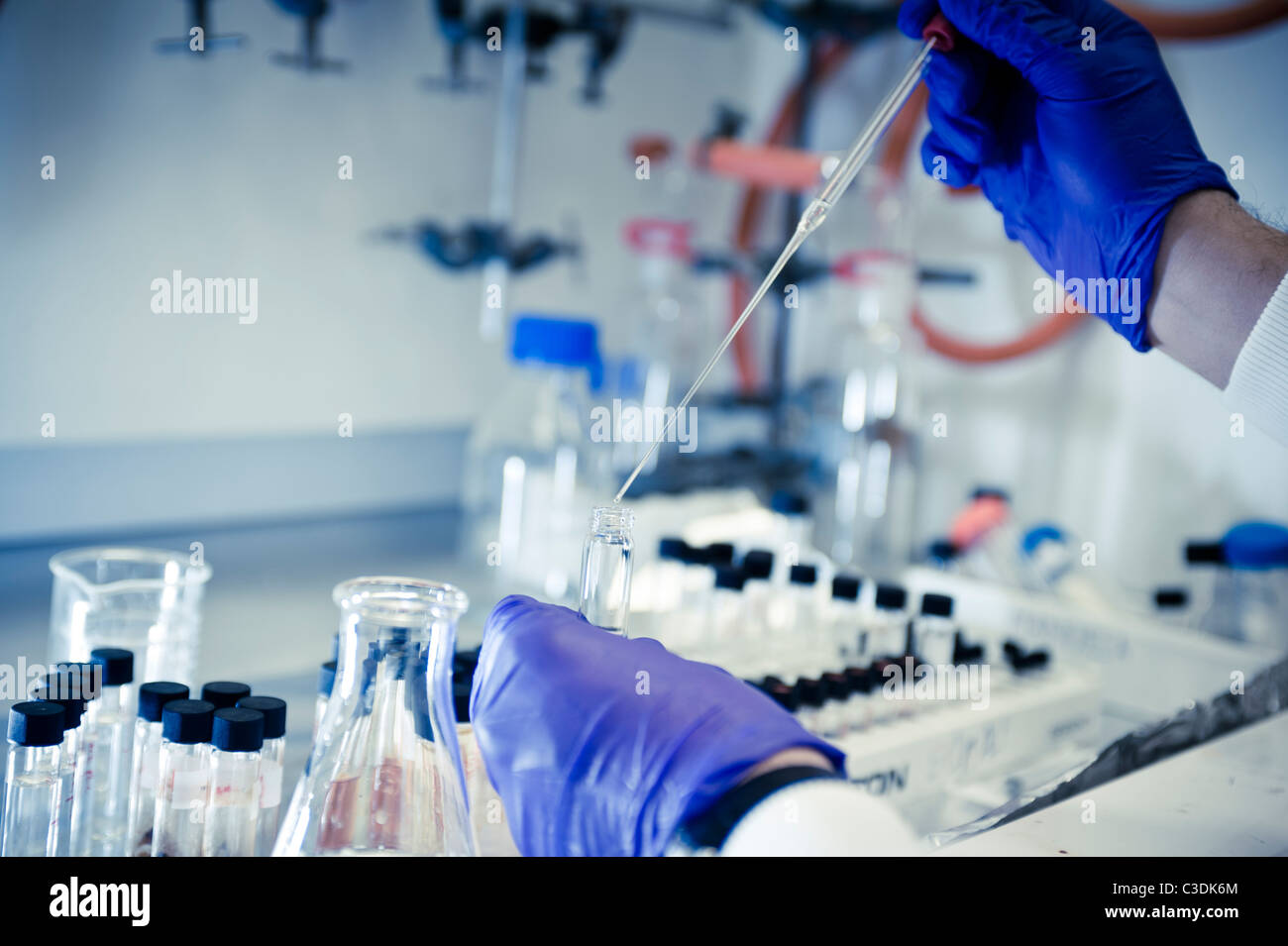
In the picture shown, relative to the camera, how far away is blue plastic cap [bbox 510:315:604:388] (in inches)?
63.4

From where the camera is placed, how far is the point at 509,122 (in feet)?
6.98

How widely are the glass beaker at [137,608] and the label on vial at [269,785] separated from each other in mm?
266

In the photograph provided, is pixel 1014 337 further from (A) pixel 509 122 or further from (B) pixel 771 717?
(B) pixel 771 717

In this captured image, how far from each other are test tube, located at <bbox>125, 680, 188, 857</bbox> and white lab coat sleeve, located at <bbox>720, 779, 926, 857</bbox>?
0.40m

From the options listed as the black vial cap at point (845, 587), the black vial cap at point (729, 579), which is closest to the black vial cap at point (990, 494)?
the black vial cap at point (845, 587)

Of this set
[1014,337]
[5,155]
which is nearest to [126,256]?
[5,155]

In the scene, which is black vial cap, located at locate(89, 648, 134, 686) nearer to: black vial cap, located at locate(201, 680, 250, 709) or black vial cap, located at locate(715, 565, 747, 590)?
black vial cap, located at locate(201, 680, 250, 709)

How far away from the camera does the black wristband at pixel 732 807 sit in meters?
0.60

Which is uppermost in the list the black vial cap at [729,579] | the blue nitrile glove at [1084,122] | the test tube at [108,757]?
the blue nitrile glove at [1084,122]

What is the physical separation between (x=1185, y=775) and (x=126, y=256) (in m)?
1.59

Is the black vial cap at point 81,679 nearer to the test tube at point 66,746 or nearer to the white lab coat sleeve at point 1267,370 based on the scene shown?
the test tube at point 66,746

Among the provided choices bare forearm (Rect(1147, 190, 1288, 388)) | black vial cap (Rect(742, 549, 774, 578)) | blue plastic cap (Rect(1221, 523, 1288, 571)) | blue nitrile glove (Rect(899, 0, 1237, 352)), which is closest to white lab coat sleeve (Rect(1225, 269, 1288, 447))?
bare forearm (Rect(1147, 190, 1288, 388))

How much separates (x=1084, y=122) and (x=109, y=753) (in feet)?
3.25
